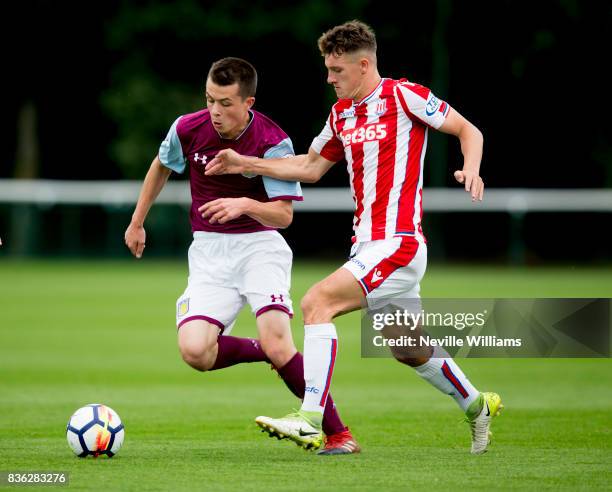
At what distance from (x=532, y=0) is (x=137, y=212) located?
82.0ft

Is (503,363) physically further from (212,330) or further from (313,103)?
(313,103)

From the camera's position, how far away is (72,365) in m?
12.6

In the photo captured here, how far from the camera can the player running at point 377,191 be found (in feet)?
22.3

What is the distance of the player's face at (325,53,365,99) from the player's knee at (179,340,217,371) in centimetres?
176

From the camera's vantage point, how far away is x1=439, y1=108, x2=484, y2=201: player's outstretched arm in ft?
21.7

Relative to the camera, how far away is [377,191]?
7008mm

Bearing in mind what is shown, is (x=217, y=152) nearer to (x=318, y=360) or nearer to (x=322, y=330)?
(x=322, y=330)

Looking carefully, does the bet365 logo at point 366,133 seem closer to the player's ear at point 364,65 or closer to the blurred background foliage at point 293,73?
the player's ear at point 364,65

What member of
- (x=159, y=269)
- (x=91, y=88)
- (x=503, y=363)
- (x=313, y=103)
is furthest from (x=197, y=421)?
(x=91, y=88)

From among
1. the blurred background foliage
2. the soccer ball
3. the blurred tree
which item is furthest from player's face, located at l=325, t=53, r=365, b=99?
the blurred tree

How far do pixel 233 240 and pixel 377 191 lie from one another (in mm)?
1107

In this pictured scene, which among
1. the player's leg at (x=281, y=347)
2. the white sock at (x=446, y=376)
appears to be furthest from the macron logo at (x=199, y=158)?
the white sock at (x=446, y=376)

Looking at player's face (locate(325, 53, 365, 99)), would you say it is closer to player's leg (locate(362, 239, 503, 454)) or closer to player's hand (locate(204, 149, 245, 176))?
player's hand (locate(204, 149, 245, 176))

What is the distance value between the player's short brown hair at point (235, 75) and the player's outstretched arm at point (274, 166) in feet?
1.45
